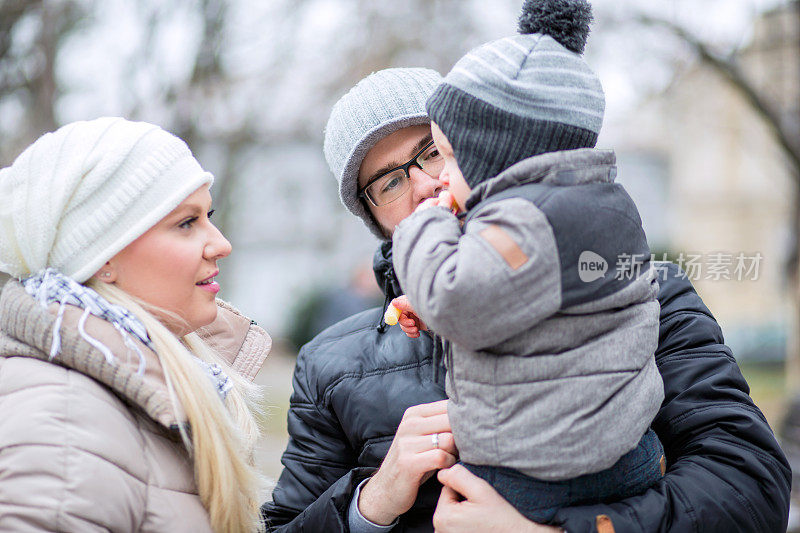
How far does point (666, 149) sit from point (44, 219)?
35786 mm

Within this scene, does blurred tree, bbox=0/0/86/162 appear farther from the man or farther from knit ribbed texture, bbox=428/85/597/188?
knit ribbed texture, bbox=428/85/597/188

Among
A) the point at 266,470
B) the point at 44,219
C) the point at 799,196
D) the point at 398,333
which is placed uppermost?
the point at 44,219

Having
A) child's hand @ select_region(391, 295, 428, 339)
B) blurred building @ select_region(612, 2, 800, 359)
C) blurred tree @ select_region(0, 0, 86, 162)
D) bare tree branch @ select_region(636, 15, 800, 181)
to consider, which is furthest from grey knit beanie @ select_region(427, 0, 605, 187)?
blurred building @ select_region(612, 2, 800, 359)

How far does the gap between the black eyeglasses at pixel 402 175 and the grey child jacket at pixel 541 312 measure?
0.66m

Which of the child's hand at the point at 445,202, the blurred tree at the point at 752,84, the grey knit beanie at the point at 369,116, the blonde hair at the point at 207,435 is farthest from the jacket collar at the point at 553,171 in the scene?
the blurred tree at the point at 752,84

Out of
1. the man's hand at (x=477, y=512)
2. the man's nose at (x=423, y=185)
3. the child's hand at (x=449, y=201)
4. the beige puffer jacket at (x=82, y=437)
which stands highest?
the child's hand at (x=449, y=201)

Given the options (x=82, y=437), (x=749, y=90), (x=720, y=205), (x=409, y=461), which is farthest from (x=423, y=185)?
(x=720, y=205)

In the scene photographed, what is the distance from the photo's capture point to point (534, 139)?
5.61 feet

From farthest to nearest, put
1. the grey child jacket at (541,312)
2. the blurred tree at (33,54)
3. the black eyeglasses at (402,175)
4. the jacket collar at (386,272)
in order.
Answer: the blurred tree at (33,54)
the black eyeglasses at (402,175)
the jacket collar at (386,272)
the grey child jacket at (541,312)

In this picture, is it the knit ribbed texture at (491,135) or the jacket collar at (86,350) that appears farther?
the jacket collar at (86,350)

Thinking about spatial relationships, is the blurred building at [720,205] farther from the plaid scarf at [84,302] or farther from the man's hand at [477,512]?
the plaid scarf at [84,302]

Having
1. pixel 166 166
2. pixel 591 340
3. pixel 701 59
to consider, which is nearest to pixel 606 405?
pixel 591 340

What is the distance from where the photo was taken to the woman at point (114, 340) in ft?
5.53

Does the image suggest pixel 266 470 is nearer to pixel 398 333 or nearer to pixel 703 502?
pixel 398 333
